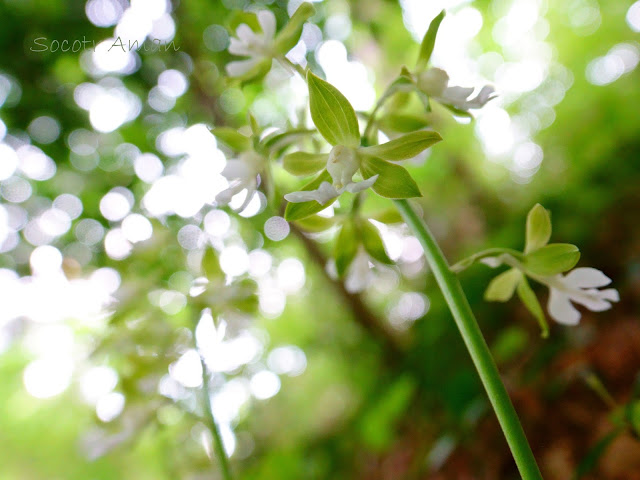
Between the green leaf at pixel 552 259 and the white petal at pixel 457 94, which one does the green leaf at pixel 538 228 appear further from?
the white petal at pixel 457 94

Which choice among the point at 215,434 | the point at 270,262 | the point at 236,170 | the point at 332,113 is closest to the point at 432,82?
the point at 332,113

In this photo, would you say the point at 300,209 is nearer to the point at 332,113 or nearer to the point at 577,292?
the point at 332,113

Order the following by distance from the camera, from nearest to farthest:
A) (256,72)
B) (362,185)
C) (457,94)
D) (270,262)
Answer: (362,185) → (457,94) → (256,72) → (270,262)

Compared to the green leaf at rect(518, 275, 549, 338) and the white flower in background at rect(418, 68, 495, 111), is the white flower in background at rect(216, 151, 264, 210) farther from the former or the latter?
the green leaf at rect(518, 275, 549, 338)

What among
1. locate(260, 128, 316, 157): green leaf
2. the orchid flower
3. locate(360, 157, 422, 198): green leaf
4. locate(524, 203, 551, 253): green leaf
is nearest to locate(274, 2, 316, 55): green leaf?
the orchid flower

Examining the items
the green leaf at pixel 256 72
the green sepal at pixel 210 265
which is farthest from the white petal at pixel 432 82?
the green sepal at pixel 210 265

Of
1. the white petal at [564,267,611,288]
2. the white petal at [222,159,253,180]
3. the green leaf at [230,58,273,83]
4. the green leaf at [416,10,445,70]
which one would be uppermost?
the green leaf at [416,10,445,70]
